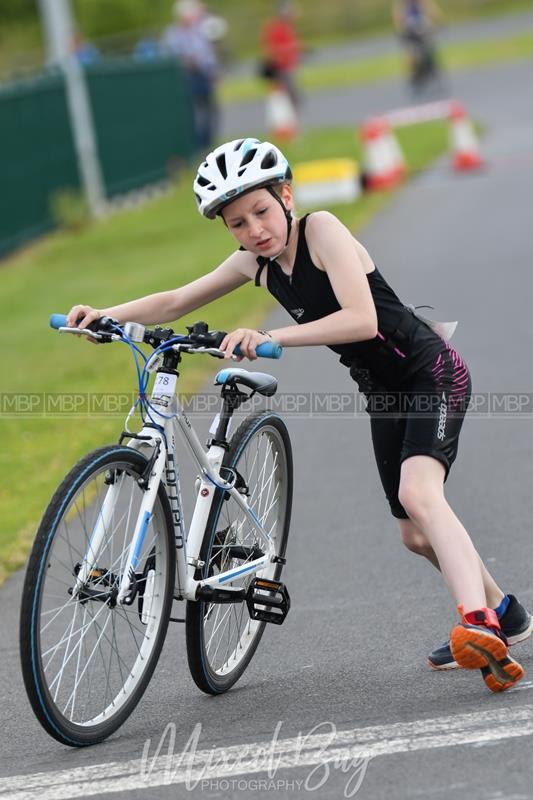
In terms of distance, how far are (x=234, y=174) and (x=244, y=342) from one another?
0.61 metres

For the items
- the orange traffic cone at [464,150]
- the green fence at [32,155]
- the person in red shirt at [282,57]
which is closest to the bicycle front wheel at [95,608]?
the green fence at [32,155]

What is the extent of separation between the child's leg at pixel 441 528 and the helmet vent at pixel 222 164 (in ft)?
3.75

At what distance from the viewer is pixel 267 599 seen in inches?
210

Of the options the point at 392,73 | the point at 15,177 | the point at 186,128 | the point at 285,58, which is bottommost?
the point at 15,177

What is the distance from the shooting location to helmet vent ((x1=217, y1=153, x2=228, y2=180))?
4836mm

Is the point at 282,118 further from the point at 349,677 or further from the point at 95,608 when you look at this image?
the point at 95,608

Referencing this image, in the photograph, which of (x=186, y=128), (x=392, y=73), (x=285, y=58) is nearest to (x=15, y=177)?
(x=186, y=128)

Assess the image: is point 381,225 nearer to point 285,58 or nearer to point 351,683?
point 351,683

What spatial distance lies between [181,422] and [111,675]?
87 cm

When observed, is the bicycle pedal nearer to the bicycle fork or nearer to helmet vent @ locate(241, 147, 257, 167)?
the bicycle fork

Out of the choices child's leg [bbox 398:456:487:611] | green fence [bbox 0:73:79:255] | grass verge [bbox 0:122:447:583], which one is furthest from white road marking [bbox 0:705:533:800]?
green fence [bbox 0:73:79:255]

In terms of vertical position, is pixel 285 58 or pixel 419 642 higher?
pixel 285 58

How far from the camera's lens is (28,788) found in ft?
14.4

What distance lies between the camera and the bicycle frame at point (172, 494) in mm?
4703
